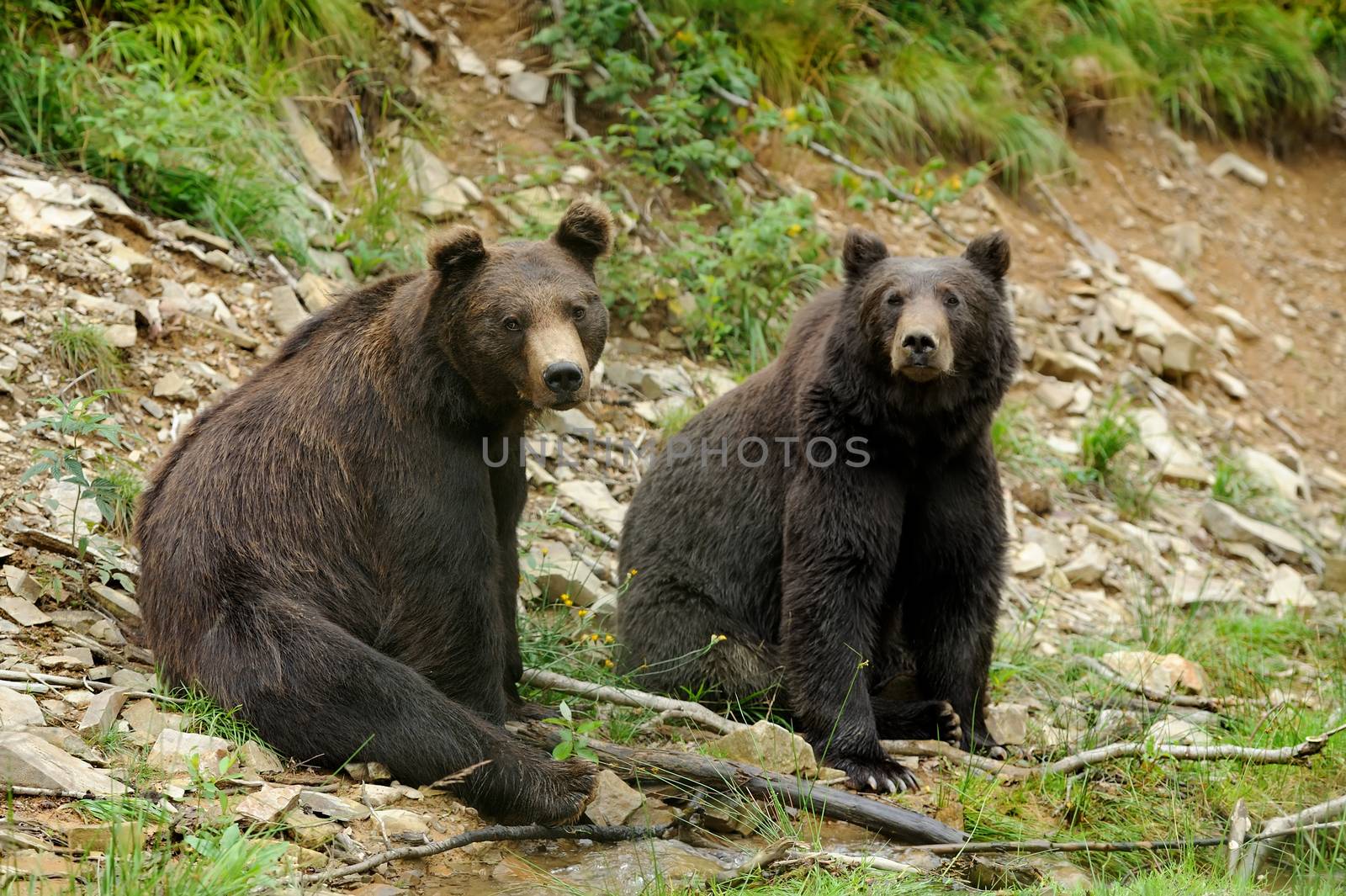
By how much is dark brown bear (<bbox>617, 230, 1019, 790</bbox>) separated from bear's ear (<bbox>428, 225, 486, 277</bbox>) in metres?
1.55

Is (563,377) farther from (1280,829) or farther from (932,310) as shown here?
(1280,829)

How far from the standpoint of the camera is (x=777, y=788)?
452 cm

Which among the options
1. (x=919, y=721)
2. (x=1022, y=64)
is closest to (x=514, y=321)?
(x=919, y=721)

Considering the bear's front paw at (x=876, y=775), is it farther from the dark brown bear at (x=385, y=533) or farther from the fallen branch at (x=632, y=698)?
the dark brown bear at (x=385, y=533)

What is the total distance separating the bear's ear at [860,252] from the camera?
5.68 meters

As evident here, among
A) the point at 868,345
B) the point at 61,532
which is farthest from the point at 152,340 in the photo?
the point at 868,345

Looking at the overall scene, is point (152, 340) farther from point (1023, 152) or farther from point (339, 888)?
point (1023, 152)

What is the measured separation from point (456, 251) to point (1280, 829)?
3.34 m

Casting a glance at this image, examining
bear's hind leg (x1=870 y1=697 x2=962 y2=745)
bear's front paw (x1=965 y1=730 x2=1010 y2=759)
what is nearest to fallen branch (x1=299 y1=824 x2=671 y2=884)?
bear's hind leg (x1=870 y1=697 x2=962 y2=745)

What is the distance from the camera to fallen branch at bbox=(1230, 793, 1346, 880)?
4.05 meters

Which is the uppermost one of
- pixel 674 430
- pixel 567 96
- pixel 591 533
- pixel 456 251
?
pixel 567 96

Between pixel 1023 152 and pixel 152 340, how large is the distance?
24.4ft

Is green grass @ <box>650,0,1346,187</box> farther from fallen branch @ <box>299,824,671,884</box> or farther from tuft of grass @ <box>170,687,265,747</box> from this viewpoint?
fallen branch @ <box>299,824,671,884</box>

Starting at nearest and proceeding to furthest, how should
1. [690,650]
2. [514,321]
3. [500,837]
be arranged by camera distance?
[500,837] → [514,321] → [690,650]
